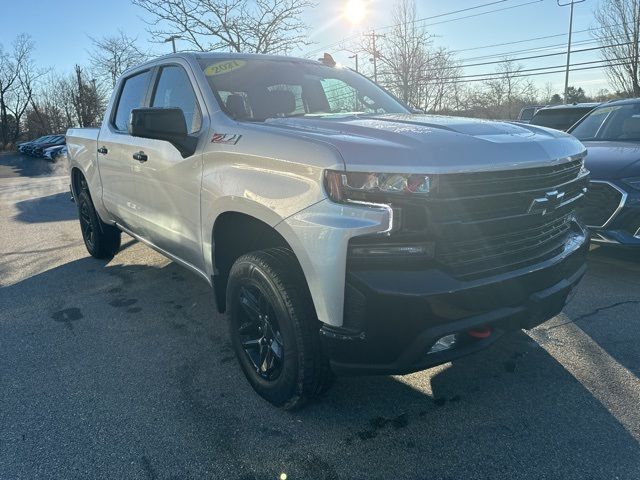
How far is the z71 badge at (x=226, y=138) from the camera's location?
105 inches

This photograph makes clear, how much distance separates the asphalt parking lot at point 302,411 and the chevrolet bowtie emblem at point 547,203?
104cm

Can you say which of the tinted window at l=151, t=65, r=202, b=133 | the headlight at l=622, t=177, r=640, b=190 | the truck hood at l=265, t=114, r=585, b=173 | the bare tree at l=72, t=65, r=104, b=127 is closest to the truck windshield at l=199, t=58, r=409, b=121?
the tinted window at l=151, t=65, r=202, b=133

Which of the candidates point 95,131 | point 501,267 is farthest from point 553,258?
point 95,131

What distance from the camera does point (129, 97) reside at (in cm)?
446

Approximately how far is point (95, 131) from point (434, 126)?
381cm

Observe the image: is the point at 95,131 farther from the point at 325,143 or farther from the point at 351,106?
the point at 325,143

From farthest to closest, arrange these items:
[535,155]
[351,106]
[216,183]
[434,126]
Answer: [351,106], [216,183], [434,126], [535,155]

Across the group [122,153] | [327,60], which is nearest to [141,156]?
[122,153]

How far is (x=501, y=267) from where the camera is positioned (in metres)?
2.26

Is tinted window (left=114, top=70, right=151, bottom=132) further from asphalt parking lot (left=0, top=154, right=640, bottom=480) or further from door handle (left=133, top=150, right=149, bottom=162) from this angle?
asphalt parking lot (left=0, top=154, right=640, bottom=480)

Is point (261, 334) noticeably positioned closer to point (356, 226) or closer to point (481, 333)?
point (356, 226)

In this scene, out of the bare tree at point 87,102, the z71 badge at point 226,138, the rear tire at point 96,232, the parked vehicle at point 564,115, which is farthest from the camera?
the bare tree at point 87,102

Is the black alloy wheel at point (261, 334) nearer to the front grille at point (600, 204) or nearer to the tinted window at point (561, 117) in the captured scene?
the front grille at point (600, 204)

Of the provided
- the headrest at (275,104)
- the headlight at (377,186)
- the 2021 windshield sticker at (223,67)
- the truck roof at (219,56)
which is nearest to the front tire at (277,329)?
the headlight at (377,186)
